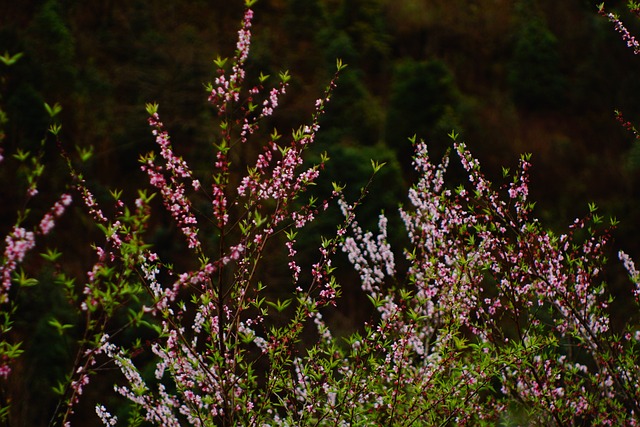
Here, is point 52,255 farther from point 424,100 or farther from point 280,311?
point 424,100

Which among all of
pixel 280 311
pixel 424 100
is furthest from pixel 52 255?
pixel 424 100

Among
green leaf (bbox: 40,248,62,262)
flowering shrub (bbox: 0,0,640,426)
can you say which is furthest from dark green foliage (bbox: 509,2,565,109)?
green leaf (bbox: 40,248,62,262)

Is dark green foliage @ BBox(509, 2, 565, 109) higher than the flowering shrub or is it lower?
higher

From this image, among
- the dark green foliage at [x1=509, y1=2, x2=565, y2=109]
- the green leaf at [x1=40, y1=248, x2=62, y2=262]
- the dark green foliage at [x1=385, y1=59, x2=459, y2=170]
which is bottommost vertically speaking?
the green leaf at [x1=40, y1=248, x2=62, y2=262]

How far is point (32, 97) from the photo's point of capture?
14219 millimetres

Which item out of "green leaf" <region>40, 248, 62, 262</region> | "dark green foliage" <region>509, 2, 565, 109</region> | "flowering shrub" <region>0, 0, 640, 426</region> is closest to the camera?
"green leaf" <region>40, 248, 62, 262</region>

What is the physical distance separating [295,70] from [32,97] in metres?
8.27

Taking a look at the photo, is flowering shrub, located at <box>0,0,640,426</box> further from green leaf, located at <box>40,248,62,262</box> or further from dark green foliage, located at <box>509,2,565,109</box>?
dark green foliage, located at <box>509,2,565,109</box>

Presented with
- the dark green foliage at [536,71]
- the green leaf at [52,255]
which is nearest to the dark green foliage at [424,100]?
the dark green foliage at [536,71]

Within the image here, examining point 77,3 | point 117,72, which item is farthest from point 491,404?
point 77,3

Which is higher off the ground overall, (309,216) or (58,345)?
(58,345)

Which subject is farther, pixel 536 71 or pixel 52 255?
pixel 536 71

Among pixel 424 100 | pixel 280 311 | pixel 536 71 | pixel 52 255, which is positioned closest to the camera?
pixel 52 255

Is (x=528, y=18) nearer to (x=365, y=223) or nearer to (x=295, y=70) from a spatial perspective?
(x=295, y=70)
